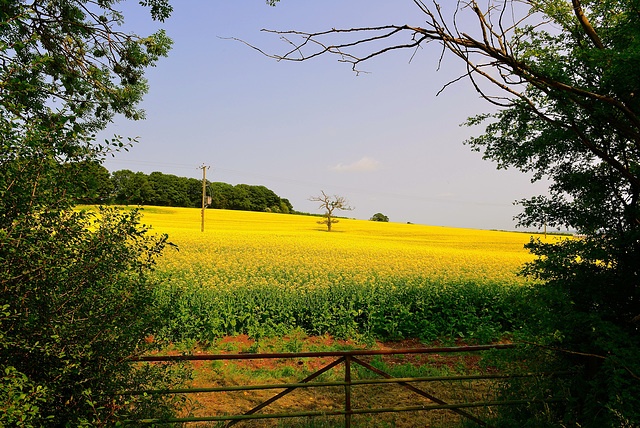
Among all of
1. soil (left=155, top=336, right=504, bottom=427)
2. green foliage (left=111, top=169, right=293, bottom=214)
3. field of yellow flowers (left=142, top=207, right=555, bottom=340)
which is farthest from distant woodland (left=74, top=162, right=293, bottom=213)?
soil (left=155, top=336, right=504, bottom=427)

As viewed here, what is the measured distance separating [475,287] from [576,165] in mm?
8300

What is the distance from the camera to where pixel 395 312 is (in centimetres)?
1063

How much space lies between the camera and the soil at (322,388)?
18.9 feet

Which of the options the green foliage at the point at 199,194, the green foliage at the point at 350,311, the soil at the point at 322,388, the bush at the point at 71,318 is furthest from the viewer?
the green foliage at the point at 199,194

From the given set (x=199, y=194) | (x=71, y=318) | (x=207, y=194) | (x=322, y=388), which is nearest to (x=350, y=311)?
(x=322, y=388)

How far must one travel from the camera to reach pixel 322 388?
6.94 metres

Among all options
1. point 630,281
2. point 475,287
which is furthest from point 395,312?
point 630,281

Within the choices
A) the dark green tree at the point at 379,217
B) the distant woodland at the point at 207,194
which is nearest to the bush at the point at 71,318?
the distant woodland at the point at 207,194

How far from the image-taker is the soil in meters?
5.76

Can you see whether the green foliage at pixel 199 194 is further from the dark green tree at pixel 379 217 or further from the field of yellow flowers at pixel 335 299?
the field of yellow flowers at pixel 335 299

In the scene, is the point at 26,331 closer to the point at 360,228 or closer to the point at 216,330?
the point at 216,330

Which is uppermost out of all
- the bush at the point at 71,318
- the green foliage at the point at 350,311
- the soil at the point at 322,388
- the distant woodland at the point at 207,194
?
the distant woodland at the point at 207,194

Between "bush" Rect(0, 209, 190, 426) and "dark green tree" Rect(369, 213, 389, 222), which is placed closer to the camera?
"bush" Rect(0, 209, 190, 426)

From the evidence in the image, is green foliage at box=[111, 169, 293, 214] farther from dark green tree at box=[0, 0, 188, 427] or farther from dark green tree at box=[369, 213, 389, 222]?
dark green tree at box=[0, 0, 188, 427]
